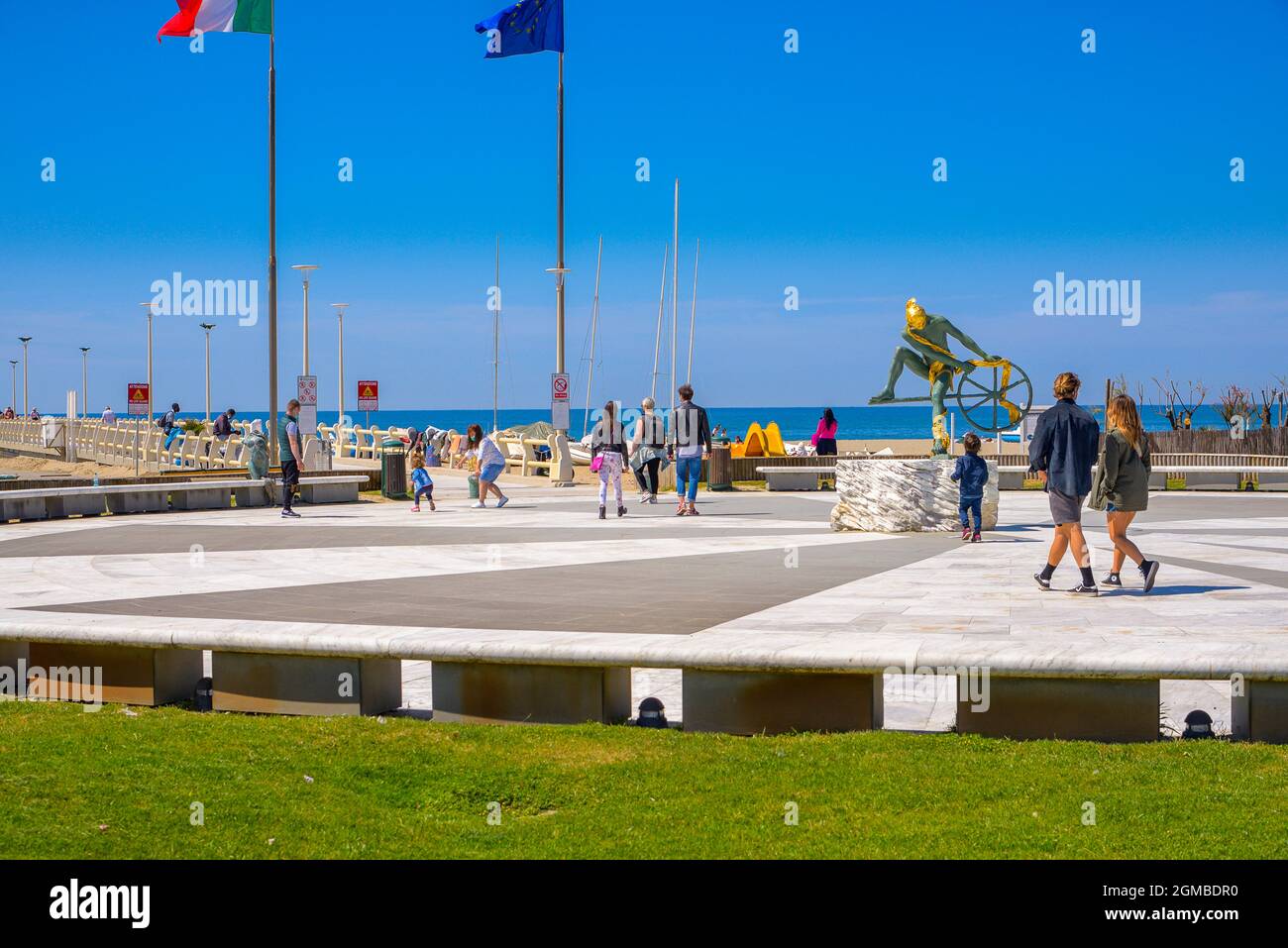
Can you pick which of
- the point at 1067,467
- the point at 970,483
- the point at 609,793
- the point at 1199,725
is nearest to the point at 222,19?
the point at 970,483

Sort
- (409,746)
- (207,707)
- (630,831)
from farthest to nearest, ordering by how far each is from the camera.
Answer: (207,707) → (409,746) → (630,831)

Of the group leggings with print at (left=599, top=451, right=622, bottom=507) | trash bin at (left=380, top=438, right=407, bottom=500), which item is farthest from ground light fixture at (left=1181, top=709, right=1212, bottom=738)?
trash bin at (left=380, top=438, right=407, bottom=500)

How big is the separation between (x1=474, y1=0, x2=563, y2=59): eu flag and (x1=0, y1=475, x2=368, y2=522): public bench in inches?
444

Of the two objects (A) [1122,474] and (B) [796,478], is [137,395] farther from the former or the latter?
(A) [1122,474]

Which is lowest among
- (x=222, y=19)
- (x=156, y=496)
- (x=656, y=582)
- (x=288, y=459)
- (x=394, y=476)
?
(x=656, y=582)

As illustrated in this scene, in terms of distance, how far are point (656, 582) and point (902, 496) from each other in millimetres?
6432

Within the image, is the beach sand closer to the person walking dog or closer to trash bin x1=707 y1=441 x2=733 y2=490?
trash bin x1=707 y1=441 x2=733 y2=490

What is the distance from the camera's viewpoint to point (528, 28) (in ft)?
102

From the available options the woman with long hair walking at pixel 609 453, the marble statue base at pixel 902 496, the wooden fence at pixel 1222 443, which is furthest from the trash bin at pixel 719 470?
the wooden fence at pixel 1222 443

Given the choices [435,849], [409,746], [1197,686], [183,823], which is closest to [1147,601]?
[1197,686]

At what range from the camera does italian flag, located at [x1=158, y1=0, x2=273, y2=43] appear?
27453mm

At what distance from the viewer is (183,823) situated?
572 centimetres
